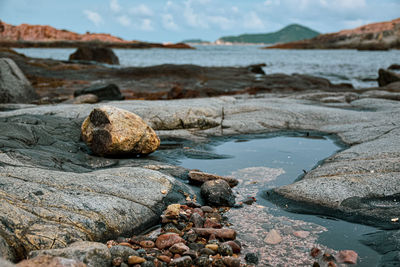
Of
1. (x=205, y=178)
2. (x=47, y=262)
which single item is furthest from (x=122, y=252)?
(x=205, y=178)

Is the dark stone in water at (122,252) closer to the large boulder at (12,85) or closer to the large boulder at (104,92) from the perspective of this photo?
the large boulder at (104,92)

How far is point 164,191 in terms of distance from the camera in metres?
5.26

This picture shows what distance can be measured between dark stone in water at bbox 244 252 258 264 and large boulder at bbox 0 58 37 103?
1526cm

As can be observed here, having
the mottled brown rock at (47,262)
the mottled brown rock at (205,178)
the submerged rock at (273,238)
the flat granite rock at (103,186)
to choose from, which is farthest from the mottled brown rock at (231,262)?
the mottled brown rock at (205,178)

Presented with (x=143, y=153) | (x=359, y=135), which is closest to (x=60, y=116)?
(x=143, y=153)

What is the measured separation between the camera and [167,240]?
13.4 feet

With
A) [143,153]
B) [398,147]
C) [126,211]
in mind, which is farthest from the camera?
[143,153]

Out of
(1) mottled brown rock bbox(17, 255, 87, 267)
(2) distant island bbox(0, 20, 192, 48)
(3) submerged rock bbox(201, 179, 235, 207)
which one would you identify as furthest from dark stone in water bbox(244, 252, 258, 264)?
(2) distant island bbox(0, 20, 192, 48)

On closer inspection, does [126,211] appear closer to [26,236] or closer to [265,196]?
[26,236]

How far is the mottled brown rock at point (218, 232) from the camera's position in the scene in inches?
167

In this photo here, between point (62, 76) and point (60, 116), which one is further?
point (62, 76)

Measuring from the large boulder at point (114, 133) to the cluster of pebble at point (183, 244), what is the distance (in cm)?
272

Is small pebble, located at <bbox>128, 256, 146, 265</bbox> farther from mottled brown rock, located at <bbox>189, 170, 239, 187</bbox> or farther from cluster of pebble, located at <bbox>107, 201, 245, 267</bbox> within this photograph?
mottled brown rock, located at <bbox>189, 170, 239, 187</bbox>

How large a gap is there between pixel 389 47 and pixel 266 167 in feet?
406
